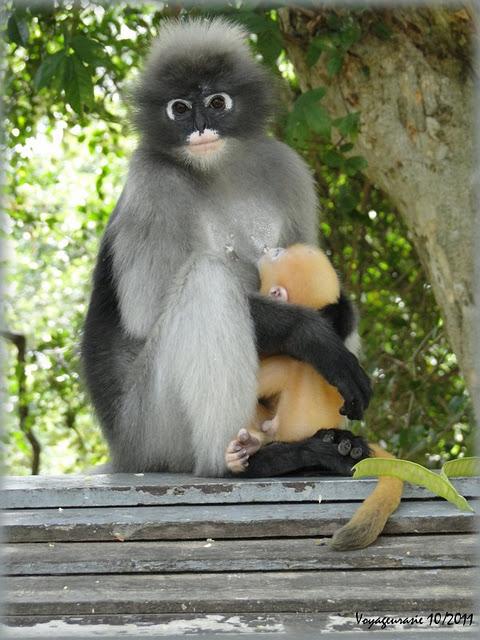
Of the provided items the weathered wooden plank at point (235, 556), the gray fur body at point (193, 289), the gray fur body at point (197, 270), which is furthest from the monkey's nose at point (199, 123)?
the weathered wooden plank at point (235, 556)

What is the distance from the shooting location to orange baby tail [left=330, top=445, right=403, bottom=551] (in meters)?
2.71

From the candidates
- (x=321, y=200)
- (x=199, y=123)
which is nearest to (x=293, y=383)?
(x=199, y=123)

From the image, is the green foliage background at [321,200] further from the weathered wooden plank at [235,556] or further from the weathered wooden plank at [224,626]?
the weathered wooden plank at [224,626]

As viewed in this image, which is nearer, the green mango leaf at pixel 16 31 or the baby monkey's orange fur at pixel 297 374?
the baby monkey's orange fur at pixel 297 374

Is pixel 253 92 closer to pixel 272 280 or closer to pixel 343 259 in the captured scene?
pixel 272 280

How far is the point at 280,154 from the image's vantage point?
4.20m

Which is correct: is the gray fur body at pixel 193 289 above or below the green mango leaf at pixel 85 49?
below

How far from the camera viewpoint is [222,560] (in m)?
2.73

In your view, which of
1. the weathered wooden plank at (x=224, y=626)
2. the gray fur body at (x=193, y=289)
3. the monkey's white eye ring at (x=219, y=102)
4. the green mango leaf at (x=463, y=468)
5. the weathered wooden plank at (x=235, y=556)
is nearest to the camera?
the weathered wooden plank at (x=224, y=626)

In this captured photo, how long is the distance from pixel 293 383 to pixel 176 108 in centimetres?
120

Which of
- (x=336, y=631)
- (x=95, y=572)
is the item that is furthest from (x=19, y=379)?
(x=336, y=631)

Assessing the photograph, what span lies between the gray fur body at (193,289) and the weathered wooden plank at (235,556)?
618 mm

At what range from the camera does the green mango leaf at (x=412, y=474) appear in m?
2.96

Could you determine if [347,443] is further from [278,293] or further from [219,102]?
[219,102]
